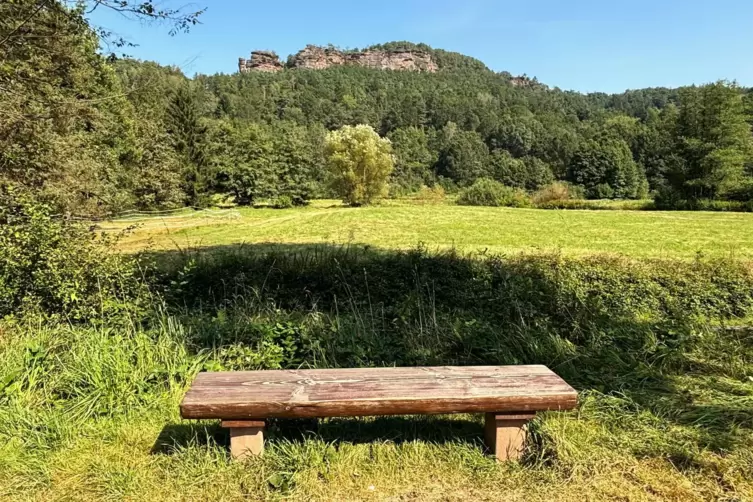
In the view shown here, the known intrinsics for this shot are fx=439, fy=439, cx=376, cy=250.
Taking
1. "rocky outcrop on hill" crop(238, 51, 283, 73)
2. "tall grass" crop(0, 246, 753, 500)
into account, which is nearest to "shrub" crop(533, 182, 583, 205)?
"tall grass" crop(0, 246, 753, 500)

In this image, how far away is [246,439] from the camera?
2.32 metres

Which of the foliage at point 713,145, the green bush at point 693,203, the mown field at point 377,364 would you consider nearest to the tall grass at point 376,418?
the mown field at point 377,364

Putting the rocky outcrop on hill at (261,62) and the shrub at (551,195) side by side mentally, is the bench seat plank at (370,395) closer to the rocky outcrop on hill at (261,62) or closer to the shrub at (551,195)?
the shrub at (551,195)

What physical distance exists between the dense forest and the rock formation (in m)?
28.8

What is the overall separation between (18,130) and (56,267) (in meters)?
5.10

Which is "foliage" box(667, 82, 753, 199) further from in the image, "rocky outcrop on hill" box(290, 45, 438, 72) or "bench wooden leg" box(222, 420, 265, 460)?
"rocky outcrop on hill" box(290, 45, 438, 72)

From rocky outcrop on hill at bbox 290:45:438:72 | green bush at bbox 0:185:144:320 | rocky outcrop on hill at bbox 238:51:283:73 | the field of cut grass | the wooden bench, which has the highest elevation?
rocky outcrop on hill at bbox 290:45:438:72

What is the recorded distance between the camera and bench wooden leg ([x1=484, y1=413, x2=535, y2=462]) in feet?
7.65

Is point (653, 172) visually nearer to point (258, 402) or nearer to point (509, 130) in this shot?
point (509, 130)

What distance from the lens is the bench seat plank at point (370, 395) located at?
2.22m

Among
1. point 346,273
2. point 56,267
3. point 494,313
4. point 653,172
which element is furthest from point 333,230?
point 653,172

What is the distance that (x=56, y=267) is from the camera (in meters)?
3.94

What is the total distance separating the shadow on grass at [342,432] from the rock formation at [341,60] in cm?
14411

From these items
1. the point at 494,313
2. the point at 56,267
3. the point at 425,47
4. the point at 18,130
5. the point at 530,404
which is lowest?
the point at 494,313
